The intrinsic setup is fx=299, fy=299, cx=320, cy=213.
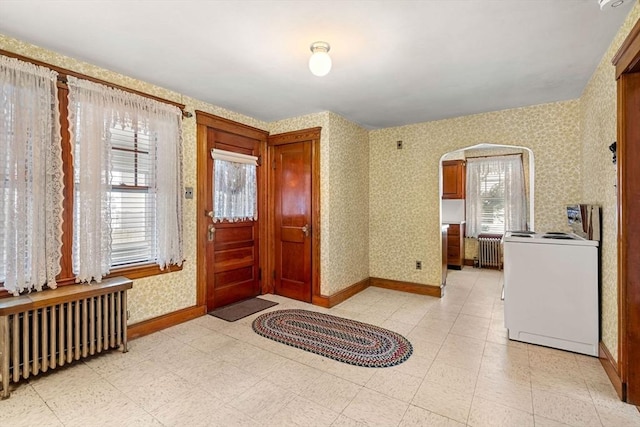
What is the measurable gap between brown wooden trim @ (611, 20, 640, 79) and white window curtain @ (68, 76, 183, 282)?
3.69 meters

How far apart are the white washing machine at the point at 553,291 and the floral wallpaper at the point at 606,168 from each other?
10 centimetres

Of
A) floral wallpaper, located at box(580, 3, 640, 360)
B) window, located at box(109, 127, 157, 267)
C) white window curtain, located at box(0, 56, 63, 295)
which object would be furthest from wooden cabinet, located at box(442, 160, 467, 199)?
white window curtain, located at box(0, 56, 63, 295)

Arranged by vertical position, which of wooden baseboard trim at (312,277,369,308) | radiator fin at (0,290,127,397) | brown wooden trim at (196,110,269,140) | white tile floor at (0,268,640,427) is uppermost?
brown wooden trim at (196,110,269,140)

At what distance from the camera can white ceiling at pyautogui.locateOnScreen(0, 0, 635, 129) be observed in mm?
1880

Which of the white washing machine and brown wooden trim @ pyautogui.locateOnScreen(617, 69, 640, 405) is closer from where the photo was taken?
brown wooden trim @ pyautogui.locateOnScreen(617, 69, 640, 405)

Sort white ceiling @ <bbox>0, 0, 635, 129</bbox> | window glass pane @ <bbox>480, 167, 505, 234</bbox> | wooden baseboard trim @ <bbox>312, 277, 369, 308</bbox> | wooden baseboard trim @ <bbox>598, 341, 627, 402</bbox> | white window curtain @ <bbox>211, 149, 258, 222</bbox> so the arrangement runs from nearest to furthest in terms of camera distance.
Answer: white ceiling @ <bbox>0, 0, 635, 129</bbox>
wooden baseboard trim @ <bbox>598, 341, 627, 402</bbox>
white window curtain @ <bbox>211, 149, 258, 222</bbox>
wooden baseboard trim @ <bbox>312, 277, 369, 308</bbox>
window glass pane @ <bbox>480, 167, 505, 234</bbox>

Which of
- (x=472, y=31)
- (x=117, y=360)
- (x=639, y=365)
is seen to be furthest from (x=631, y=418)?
(x=117, y=360)

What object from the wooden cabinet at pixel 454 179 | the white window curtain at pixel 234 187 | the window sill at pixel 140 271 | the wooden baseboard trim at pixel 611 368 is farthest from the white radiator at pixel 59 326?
the wooden cabinet at pixel 454 179

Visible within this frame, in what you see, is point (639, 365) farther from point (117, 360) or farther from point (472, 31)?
point (117, 360)

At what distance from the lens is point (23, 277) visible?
2215 millimetres

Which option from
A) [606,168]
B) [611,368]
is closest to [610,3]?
[606,168]

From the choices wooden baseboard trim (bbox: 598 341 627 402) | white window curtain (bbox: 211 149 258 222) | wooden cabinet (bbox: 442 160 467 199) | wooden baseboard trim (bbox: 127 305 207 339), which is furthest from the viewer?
wooden cabinet (bbox: 442 160 467 199)

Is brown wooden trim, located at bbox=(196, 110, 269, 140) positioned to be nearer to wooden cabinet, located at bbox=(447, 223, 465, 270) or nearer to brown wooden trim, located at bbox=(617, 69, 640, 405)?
brown wooden trim, located at bbox=(617, 69, 640, 405)

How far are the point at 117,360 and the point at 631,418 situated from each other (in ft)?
12.0
